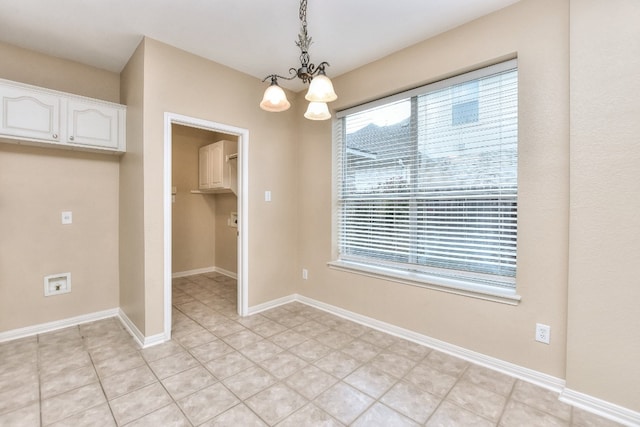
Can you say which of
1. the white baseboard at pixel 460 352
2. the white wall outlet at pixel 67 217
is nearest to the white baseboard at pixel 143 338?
the white wall outlet at pixel 67 217

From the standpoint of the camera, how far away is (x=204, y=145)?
5.02 meters

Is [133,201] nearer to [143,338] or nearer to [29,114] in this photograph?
[29,114]

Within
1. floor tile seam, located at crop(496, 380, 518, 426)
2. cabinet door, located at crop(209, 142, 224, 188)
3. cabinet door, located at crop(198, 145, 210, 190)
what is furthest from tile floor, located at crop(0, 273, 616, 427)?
cabinet door, located at crop(198, 145, 210, 190)

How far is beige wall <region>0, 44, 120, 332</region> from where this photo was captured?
2.61m

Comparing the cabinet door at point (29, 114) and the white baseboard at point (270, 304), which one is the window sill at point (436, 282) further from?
the cabinet door at point (29, 114)

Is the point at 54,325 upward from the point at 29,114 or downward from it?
downward

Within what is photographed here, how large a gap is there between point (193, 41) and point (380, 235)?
243 cm

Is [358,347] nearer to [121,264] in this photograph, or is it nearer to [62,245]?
[121,264]

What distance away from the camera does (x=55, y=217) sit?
2824 millimetres

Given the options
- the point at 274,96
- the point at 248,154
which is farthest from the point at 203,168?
the point at 274,96

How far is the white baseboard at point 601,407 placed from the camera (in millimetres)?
1638

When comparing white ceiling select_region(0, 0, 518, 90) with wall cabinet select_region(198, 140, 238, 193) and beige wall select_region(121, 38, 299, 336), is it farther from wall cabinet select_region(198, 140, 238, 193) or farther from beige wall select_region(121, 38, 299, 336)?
wall cabinet select_region(198, 140, 238, 193)

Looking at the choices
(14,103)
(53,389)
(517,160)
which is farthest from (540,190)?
(14,103)

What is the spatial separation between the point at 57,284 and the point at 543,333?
4.11 meters
